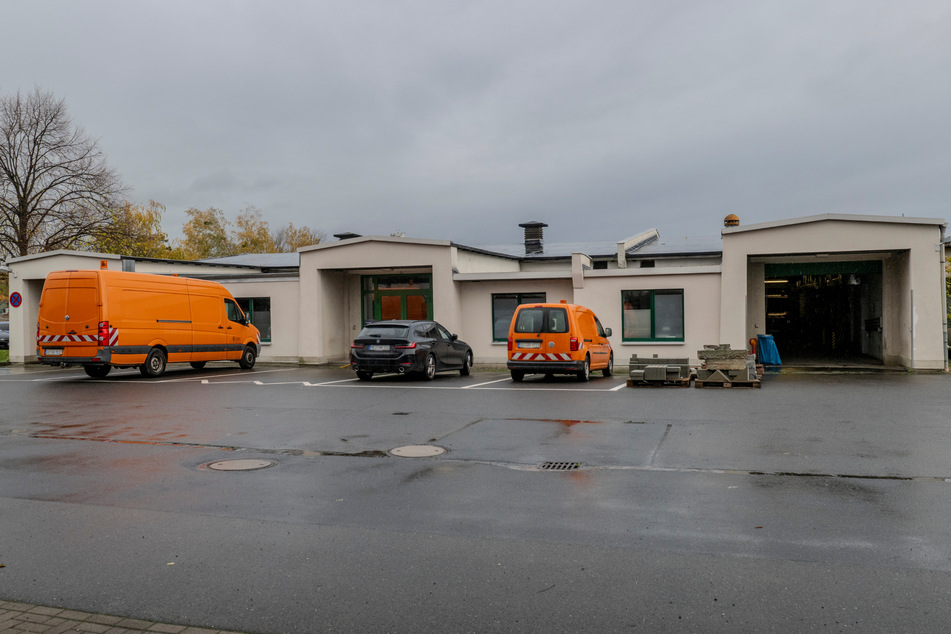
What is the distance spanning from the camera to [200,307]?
883 inches

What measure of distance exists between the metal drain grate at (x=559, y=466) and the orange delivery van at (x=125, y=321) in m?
14.6

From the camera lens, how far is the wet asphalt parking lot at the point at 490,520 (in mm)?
4242

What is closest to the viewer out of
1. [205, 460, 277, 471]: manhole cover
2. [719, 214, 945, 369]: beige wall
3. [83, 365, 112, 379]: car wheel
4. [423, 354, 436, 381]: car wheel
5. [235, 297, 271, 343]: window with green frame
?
[205, 460, 277, 471]: manhole cover

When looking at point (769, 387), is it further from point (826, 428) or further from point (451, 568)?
point (451, 568)

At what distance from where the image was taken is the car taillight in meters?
19.0

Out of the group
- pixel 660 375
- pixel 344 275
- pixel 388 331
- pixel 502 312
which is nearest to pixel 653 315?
pixel 502 312

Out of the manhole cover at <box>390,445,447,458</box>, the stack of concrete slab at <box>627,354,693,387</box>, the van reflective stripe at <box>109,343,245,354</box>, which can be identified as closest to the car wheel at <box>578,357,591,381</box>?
the stack of concrete slab at <box>627,354,693,387</box>

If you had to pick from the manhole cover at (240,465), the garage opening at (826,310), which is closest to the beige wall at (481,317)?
the garage opening at (826,310)

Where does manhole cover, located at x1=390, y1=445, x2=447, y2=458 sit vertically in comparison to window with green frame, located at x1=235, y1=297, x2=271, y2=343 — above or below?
below

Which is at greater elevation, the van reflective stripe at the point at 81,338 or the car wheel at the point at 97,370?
the van reflective stripe at the point at 81,338

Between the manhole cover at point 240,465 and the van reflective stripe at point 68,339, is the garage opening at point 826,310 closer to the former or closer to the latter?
the van reflective stripe at point 68,339

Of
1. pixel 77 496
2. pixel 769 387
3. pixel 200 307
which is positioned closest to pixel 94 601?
pixel 77 496

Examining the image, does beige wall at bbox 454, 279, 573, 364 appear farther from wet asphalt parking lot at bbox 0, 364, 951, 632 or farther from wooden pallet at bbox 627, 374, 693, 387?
wet asphalt parking lot at bbox 0, 364, 951, 632

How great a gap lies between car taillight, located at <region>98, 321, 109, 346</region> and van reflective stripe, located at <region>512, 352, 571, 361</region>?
10006mm
